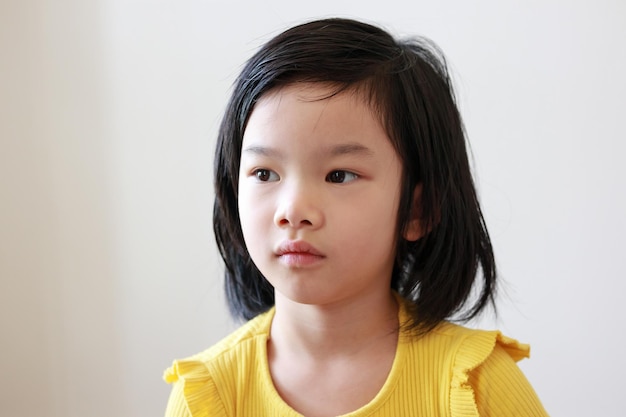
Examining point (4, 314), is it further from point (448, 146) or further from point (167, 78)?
point (448, 146)

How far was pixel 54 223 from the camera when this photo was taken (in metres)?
1.49

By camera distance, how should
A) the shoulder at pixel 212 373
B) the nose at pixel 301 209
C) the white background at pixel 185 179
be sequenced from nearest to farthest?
the nose at pixel 301 209, the shoulder at pixel 212 373, the white background at pixel 185 179

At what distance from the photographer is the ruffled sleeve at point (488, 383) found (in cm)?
93

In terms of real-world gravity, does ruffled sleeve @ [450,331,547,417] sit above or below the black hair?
below

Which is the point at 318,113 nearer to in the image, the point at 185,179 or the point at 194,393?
the point at 194,393

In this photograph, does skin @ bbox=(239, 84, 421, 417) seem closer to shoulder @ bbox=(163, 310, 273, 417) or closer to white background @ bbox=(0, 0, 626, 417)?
shoulder @ bbox=(163, 310, 273, 417)

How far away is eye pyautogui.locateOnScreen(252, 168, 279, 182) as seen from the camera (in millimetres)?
915

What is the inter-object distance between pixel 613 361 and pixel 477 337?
57 centimetres

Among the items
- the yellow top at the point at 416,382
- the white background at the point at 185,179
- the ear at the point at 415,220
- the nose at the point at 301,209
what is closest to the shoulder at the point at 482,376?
the yellow top at the point at 416,382

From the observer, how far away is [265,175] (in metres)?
0.92

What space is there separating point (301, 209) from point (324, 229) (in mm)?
34

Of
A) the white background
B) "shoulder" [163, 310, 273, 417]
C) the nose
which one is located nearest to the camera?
the nose

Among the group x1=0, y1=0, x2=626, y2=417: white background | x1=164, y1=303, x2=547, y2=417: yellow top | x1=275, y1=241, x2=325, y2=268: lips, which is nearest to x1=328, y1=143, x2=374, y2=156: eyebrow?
x1=275, y1=241, x2=325, y2=268: lips

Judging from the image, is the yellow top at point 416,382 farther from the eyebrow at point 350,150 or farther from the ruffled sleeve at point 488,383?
the eyebrow at point 350,150
